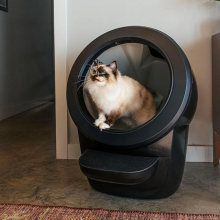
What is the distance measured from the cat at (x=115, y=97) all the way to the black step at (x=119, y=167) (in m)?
0.14

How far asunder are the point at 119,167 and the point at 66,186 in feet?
1.18

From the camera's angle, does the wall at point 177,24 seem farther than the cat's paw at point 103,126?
Yes

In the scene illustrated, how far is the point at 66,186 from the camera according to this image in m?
1.24

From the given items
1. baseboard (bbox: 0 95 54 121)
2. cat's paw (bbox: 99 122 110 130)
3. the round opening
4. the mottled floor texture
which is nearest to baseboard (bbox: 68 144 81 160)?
the mottled floor texture

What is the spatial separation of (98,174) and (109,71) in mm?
429

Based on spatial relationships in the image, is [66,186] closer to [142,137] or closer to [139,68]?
[142,137]

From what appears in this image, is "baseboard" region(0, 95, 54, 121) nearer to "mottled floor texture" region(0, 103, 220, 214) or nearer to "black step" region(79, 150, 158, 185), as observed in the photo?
"mottled floor texture" region(0, 103, 220, 214)

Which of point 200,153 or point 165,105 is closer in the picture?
point 165,105

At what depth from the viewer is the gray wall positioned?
3.10 m

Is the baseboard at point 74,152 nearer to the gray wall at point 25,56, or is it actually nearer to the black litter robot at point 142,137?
the black litter robot at point 142,137

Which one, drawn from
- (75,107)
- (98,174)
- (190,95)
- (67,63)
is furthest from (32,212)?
(67,63)

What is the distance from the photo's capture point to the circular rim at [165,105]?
102 cm

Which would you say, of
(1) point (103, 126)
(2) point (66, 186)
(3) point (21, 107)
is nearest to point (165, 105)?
(1) point (103, 126)

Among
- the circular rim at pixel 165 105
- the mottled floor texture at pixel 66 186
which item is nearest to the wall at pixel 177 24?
the mottled floor texture at pixel 66 186
